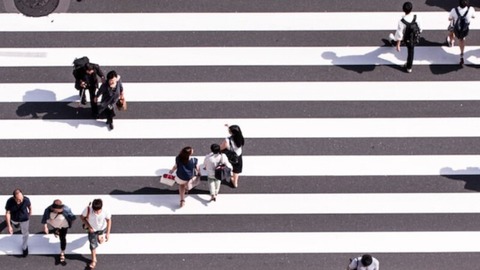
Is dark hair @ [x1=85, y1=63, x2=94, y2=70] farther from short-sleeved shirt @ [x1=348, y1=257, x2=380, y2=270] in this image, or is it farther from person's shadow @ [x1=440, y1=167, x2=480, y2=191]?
person's shadow @ [x1=440, y1=167, x2=480, y2=191]

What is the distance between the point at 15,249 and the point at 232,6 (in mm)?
7073

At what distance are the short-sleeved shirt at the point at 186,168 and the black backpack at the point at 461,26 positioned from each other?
20.4ft

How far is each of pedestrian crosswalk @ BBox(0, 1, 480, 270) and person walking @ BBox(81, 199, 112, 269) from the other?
0.68 meters

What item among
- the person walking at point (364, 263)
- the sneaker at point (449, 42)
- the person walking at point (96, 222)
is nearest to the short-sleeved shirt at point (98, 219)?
A: the person walking at point (96, 222)

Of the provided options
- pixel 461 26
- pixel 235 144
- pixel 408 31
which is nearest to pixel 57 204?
pixel 235 144

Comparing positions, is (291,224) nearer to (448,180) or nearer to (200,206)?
(200,206)

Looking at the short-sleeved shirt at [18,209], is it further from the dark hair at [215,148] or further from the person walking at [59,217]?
the dark hair at [215,148]

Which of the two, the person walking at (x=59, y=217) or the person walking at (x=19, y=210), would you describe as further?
the person walking at (x=19, y=210)

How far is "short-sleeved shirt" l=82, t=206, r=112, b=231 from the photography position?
59.9 ft

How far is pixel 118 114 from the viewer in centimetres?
2083

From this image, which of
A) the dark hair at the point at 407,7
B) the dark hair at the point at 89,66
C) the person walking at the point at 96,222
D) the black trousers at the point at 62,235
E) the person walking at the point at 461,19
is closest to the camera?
the person walking at the point at 96,222

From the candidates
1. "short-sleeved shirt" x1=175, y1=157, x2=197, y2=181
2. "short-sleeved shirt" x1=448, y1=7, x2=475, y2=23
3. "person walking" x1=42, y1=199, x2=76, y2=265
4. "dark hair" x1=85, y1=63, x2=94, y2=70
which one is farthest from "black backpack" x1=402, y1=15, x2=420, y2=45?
"person walking" x1=42, y1=199, x2=76, y2=265

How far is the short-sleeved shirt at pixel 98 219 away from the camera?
59.9ft

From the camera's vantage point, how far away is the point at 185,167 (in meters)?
19.1
